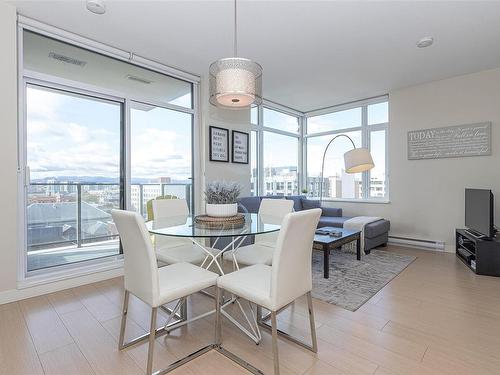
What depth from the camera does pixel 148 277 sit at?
155cm

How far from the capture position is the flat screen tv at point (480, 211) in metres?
3.26

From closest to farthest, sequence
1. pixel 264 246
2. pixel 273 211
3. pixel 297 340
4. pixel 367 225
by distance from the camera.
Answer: pixel 297 340 < pixel 264 246 < pixel 273 211 < pixel 367 225

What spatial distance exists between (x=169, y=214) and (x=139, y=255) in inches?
49.6

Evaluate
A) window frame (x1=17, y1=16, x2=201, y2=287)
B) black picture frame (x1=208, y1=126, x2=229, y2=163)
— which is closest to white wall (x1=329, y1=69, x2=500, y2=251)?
black picture frame (x1=208, y1=126, x2=229, y2=163)

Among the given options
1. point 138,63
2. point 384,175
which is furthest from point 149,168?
point 384,175

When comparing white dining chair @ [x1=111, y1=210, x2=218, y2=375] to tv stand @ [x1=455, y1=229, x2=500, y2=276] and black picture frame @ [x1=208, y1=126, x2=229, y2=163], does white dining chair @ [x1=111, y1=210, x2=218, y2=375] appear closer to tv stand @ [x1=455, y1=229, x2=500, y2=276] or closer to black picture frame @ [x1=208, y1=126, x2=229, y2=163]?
black picture frame @ [x1=208, y1=126, x2=229, y2=163]

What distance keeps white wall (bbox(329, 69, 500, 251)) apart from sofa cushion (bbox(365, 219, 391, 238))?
1.54 feet

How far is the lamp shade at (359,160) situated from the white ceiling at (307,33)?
3.93 ft

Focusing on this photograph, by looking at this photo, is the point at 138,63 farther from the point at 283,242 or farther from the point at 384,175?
the point at 384,175

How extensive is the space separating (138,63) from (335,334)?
3.66 m

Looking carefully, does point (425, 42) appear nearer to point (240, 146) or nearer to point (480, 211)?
point (480, 211)

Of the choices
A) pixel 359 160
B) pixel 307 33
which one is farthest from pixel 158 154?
pixel 359 160

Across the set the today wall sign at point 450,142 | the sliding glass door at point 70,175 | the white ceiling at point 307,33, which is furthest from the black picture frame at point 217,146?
Answer: the today wall sign at point 450,142

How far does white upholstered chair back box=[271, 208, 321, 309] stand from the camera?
1492 millimetres
